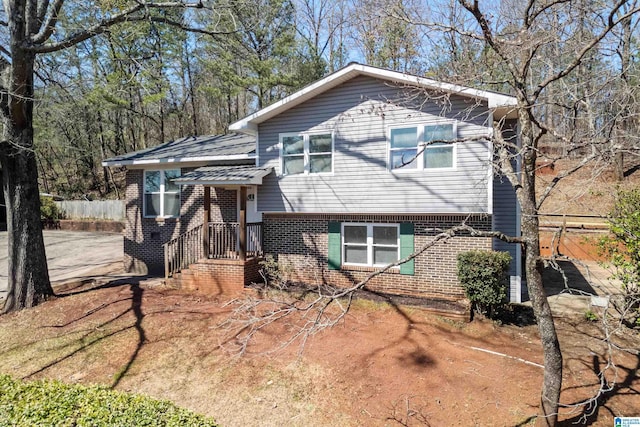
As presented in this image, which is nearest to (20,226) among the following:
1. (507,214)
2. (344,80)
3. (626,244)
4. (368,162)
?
(368,162)

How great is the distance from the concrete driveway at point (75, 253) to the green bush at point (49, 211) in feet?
8.34

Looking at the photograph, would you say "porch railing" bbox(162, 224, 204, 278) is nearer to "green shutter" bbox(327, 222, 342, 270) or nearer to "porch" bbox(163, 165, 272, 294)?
"porch" bbox(163, 165, 272, 294)

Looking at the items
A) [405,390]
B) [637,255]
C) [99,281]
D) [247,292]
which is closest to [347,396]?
[405,390]

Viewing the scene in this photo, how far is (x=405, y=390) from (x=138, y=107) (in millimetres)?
32928

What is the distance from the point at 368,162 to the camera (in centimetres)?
948

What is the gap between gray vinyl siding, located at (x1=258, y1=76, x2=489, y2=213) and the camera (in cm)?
857

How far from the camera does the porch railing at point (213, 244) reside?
34.8 ft

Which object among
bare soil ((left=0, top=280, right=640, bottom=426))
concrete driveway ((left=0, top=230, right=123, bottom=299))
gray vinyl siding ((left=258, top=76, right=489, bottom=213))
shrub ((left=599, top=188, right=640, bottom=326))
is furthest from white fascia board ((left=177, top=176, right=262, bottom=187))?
shrub ((left=599, top=188, right=640, bottom=326))

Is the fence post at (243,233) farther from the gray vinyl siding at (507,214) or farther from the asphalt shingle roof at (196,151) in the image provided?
the gray vinyl siding at (507,214)

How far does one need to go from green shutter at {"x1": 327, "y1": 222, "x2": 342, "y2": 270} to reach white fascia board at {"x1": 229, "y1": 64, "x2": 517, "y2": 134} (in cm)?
356

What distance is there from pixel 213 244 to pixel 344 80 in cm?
595

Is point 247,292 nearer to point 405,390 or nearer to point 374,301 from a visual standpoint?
point 374,301

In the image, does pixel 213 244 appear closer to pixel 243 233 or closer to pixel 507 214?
pixel 243 233

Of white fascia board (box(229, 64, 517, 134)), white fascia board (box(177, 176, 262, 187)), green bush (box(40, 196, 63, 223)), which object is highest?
white fascia board (box(229, 64, 517, 134))
